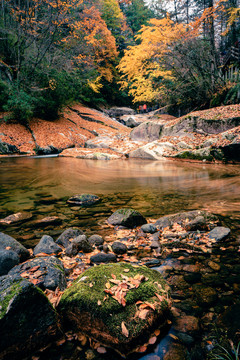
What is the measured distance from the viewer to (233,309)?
1.92 meters

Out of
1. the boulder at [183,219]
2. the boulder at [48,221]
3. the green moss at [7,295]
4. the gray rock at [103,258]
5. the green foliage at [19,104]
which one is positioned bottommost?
the gray rock at [103,258]

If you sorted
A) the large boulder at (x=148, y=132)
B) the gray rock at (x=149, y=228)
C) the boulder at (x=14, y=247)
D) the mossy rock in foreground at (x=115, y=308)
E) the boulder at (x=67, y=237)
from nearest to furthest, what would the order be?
the mossy rock in foreground at (x=115, y=308) → the boulder at (x=14, y=247) → the boulder at (x=67, y=237) → the gray rock at (x=149, y=228) → the large boulder at (x=148, y=132)

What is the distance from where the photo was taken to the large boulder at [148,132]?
49.8 feet

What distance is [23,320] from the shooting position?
5.13 ft

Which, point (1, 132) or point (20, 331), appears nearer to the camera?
point (20, 331)

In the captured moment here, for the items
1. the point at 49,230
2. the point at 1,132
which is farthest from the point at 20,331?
the point at 1,132

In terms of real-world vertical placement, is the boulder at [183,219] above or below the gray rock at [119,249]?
above

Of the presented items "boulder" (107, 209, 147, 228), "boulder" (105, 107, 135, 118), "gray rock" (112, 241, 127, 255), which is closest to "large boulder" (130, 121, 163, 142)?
"boulder" (107, 209, 147, 228)

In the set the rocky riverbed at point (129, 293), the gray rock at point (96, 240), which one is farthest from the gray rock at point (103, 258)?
→ the gray rock at point (96, 240)

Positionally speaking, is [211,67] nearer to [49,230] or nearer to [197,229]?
[197,229]

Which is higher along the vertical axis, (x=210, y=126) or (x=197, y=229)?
(x=210, y=126)

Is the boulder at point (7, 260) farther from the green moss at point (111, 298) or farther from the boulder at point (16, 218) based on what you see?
the boulder at point (16, 218)

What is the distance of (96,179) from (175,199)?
133 inches

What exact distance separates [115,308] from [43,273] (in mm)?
895
